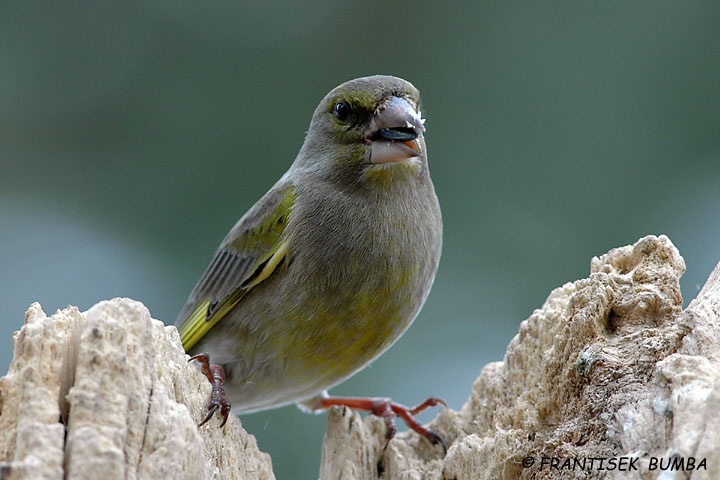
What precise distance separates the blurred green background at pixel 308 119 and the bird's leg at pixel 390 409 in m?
0.76

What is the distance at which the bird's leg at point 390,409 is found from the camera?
11.1 ft

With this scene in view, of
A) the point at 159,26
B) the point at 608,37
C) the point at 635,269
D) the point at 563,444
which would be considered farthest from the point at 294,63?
the point at 563,444

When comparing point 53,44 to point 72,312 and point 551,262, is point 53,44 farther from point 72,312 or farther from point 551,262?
point 72,312

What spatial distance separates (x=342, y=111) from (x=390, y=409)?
1.29 meters

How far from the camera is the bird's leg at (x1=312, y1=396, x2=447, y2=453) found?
339 cm

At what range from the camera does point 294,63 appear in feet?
17.7

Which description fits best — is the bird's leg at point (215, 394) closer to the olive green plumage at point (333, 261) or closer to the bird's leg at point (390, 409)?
the olive green plumage at point (333, 261)

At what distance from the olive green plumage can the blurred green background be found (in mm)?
1328

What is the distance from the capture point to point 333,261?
3.41 meters

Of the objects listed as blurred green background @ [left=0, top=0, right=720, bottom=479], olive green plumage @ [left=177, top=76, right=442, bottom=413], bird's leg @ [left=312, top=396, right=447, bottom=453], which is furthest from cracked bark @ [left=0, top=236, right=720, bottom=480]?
blurred green background @ [left=0, top=0, right=720, bottom=479]

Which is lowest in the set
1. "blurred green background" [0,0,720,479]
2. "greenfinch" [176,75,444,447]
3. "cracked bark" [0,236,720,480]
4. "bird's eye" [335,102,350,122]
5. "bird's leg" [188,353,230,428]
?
"cracked bark" [0,236,720,480]

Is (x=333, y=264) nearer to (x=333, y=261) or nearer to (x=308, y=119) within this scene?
(x=333, y=261)

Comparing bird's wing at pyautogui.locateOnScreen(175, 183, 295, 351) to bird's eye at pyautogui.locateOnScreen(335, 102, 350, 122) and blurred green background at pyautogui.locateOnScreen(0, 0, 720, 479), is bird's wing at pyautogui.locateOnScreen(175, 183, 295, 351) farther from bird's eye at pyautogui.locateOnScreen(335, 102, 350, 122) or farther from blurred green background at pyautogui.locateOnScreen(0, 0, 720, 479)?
blurred green background at pyautogui.locateOnScreen(0, 0, 720, 479)

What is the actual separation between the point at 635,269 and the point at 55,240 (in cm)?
344
